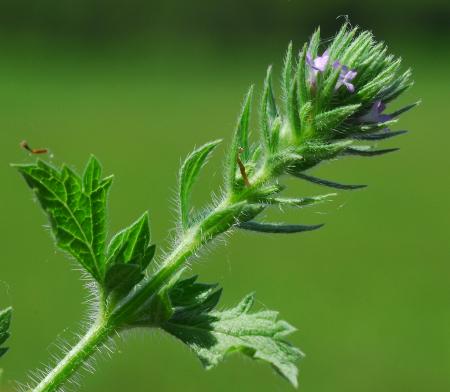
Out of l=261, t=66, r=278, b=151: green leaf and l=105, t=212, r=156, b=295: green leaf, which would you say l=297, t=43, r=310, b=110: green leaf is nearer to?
l=261, t=66, r=278, b=151: green leaf

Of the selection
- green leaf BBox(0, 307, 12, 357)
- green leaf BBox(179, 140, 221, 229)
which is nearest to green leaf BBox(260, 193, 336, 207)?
green leaf BBox(179, 140, 221, 229)

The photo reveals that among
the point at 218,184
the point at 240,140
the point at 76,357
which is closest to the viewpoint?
the point at 76,357

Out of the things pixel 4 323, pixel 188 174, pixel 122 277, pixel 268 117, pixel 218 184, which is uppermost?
Result: pixel 218 184

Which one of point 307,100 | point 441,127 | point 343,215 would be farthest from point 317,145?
point 441,127

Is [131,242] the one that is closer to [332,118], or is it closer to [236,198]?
[236,198]

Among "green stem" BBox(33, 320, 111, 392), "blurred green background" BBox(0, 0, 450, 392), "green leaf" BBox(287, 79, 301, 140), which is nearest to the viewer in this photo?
"green stem" BBox(33, 320, 111, 392)

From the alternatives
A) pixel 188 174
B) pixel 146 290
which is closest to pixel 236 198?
pixel 188 174

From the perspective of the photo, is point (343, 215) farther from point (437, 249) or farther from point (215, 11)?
point (215, 11)

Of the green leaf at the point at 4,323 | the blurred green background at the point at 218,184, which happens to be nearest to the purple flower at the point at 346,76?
the blurred green background at the point at 218,184
